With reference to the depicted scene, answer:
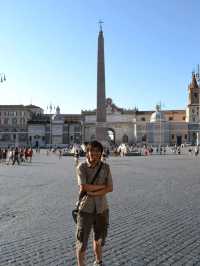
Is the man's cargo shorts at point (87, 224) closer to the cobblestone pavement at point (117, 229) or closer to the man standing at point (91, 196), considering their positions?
the man standing at point (91, 196)

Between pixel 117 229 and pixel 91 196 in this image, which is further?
pixel 117 229

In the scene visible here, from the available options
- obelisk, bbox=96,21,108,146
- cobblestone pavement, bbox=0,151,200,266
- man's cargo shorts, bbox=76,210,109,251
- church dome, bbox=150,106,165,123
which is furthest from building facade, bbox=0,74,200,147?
man's cargo shorts, bbox=76,210,109,251

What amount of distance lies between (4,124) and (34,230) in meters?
102

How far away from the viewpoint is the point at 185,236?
6.27 metres

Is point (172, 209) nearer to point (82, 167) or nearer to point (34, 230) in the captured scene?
point (34, 230)

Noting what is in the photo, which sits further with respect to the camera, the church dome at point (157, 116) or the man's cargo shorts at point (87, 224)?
the church dome at point (157, 116)

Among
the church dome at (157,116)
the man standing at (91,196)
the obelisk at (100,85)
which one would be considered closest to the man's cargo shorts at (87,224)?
the man standing at (91,196)

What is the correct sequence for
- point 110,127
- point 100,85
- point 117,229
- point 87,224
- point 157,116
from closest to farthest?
point 87,224 < point 117,229 < point 100,85 < point 157,116 < point 110,127

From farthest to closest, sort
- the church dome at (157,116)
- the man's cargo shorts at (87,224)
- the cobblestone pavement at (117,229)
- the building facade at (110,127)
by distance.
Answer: the building facade at (110,127)
the church dome at (157,116)
the cobblestone pavement at (117,229)
the man's cargo shorts at (87,224)

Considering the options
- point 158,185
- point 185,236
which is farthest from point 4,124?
point 185,236

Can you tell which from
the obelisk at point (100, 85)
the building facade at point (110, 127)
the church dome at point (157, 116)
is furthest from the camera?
the building facade at point (110, 127)

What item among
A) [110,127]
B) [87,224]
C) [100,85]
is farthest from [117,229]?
[110,127]

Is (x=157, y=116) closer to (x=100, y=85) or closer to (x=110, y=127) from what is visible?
(x=110, y=127)

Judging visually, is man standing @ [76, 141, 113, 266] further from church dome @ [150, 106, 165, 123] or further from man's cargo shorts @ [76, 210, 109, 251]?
church dome @ [150, 106, 165, 123]
